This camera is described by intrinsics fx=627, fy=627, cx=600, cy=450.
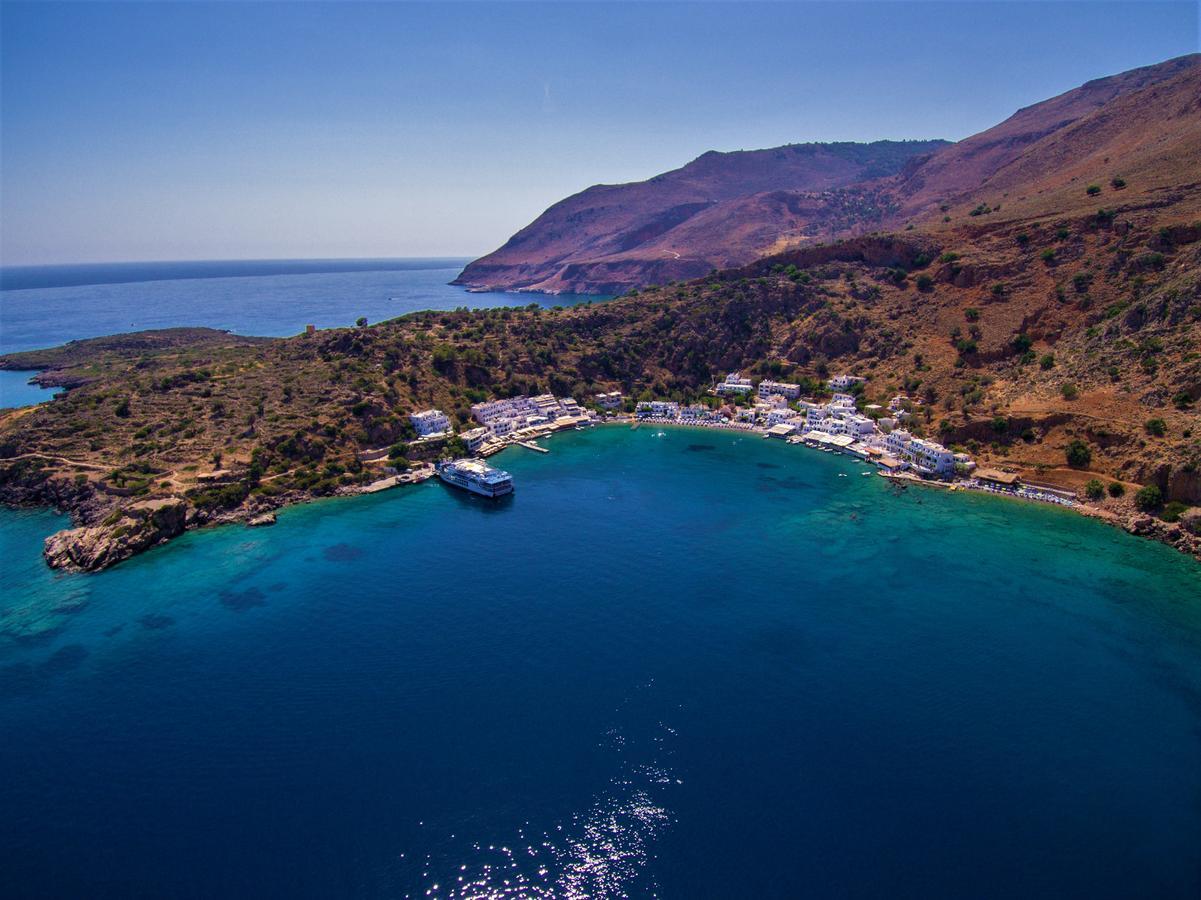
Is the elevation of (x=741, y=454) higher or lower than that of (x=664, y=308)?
lower

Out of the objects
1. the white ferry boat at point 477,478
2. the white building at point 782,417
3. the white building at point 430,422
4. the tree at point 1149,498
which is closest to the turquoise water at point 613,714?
the tree at point 1149,498

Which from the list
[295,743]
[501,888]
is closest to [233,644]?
[295,743]

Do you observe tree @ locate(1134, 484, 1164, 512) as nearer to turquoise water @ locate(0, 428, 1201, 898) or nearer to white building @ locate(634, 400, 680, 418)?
turquoise water @ locate(0, 428, 1201, 898)

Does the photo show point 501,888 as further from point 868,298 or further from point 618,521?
point 868,298

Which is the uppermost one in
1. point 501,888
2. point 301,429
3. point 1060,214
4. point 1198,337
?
point 1060,214

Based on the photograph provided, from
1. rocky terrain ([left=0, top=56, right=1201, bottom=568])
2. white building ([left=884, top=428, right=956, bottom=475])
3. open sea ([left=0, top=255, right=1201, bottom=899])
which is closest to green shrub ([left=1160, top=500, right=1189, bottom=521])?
rocky terrain ([left=0, top=56, right=1201, bottom=568])

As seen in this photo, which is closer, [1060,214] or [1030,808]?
[1030,808]
